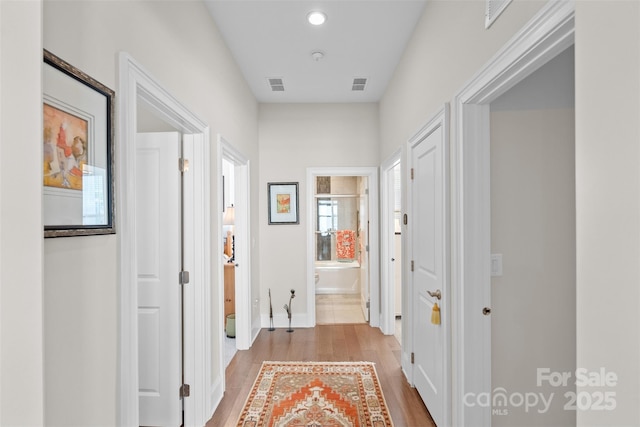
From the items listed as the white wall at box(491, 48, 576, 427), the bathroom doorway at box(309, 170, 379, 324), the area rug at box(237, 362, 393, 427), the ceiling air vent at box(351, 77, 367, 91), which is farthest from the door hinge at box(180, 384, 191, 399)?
the ceiling air vent at box(351, 77, 367, 91)

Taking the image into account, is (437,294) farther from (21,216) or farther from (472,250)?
(21,216)

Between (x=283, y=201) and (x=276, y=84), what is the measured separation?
1356mm

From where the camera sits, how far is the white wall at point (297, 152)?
424 cm

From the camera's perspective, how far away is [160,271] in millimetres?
2127

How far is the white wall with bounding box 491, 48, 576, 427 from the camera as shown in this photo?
180 cm

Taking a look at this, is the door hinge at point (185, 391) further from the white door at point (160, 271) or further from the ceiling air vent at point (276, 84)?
the ceiling air vent at point (276, 84)

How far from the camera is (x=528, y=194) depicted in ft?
5.94

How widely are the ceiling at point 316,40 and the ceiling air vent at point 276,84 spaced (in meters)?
0.04

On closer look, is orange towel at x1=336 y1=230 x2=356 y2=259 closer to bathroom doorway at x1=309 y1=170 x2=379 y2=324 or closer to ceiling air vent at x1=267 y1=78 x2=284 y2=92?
bathroom doorway at x1=309 y1=170 x2=379 y2=324

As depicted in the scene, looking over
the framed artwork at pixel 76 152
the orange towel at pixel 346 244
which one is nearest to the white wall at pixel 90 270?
the framed artwork at pixel 76 152
